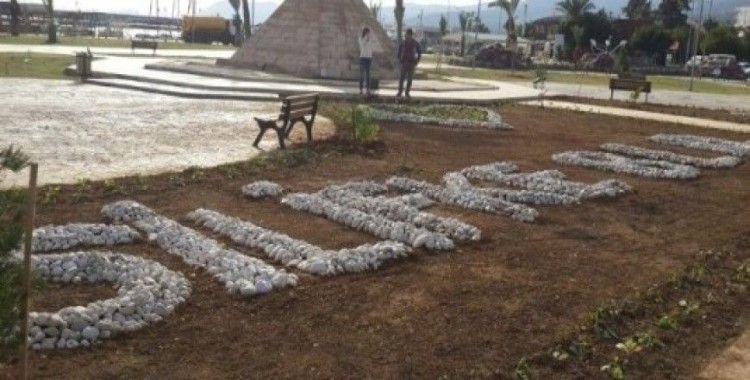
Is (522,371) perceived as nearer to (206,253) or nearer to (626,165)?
(206,253)

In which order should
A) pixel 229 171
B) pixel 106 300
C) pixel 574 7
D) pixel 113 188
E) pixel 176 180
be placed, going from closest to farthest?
pixel 106 300 → pixel 113 188 → pixel 176 180 → pixel 229 171 → pixel 574 7

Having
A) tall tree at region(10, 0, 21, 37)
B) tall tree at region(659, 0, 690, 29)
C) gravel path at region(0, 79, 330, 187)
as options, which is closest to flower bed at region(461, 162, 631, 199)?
gravel path at region(0, 79, 330, 187)

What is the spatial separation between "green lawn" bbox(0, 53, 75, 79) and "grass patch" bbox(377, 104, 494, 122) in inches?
504

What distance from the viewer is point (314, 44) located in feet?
105

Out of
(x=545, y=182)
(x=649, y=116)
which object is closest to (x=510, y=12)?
(x=649, y=116)

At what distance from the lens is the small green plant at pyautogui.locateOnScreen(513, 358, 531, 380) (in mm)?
5218

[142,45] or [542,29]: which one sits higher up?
[542,29]

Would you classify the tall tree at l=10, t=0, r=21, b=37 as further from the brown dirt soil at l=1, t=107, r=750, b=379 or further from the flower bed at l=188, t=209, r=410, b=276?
the flower bed at l=188, t=209, r=410, b=276

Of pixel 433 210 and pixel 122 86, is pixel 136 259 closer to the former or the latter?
pixel 433 210

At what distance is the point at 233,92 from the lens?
23.2 metres

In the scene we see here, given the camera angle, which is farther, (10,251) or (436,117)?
(436,117)

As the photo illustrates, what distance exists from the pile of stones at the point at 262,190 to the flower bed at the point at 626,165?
6.04 m

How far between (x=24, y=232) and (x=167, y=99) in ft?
60.4

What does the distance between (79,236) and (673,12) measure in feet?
326
